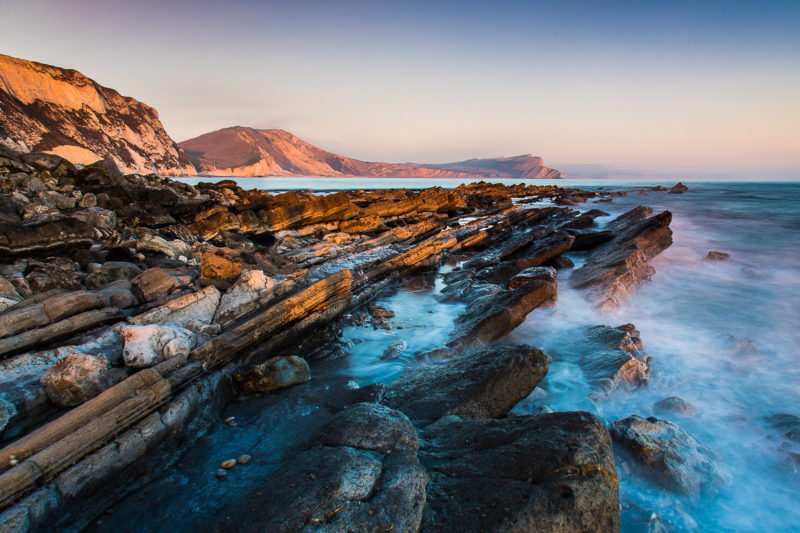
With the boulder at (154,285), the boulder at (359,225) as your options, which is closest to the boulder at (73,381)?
the boulder at (154,285)

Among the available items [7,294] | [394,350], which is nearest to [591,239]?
[394,350]

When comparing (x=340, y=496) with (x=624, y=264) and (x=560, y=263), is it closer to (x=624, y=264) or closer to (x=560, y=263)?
(x=624, y=264)

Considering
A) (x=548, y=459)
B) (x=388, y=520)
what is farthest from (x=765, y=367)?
(x=388, y=520)

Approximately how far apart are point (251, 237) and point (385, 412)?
1065cm

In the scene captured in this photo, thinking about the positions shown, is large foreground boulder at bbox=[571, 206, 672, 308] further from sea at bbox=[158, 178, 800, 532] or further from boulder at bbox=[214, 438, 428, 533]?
boulder at bbox=[214, 438, 428, 533]

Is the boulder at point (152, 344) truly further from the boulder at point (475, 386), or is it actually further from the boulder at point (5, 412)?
the boulder at point (475, 386)

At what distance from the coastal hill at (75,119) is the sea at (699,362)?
2662 inches

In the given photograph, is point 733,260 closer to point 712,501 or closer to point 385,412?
point 712,501

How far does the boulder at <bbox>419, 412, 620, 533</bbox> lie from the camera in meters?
2.14

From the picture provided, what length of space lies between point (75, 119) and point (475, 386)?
11192cm

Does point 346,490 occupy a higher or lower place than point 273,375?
higher

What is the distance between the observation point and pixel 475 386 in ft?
13.4

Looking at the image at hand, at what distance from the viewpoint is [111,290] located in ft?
17.2

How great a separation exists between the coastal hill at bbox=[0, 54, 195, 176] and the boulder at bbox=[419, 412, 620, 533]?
70107 mm
